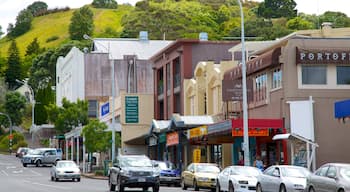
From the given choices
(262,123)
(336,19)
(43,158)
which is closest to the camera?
(262,123)

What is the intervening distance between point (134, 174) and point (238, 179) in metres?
4.54

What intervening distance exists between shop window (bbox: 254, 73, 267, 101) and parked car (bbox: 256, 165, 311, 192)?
51.1 feet

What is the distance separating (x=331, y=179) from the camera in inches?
997

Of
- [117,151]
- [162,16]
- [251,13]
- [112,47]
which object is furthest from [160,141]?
[251,13]

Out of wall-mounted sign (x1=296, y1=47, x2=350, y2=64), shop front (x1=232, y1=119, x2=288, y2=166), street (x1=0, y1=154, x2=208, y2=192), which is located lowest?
street (x1=0, y1=154, x2=208, y2=192)

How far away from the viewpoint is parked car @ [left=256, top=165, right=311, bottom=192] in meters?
27.8

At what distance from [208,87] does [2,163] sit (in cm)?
3828

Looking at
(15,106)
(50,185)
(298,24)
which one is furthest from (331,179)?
(298,24)

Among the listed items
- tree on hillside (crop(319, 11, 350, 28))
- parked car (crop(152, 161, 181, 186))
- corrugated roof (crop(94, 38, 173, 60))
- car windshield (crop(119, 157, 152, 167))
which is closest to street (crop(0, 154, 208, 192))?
car windshield (crop(119, 157, 152, 167))

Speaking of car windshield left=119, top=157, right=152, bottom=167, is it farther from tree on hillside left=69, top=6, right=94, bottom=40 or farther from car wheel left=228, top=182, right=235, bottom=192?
tree on hillside left=69, top=6, right=94, bottom=40

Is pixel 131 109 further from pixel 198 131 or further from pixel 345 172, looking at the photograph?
pixel 345 172

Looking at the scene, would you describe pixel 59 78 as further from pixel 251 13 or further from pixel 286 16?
pixel 251 13

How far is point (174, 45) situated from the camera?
63.5 metres

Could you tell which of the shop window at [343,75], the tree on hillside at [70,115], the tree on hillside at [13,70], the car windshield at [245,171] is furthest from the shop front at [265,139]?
the tree on hillside at [13,70]
